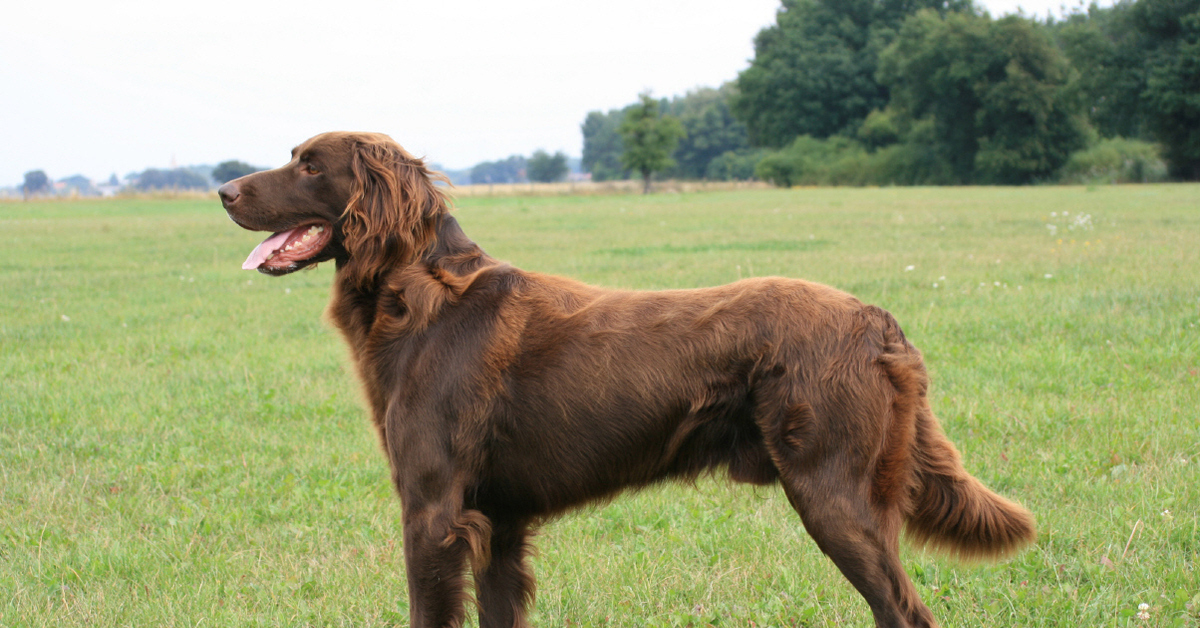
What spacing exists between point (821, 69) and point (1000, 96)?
2035cm

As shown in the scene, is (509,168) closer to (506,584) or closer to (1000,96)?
(1000,96)

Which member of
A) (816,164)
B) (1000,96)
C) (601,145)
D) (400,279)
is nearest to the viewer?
(400,279)

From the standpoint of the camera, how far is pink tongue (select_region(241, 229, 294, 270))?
2828mm

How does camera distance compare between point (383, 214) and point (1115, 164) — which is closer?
point (383, 214)

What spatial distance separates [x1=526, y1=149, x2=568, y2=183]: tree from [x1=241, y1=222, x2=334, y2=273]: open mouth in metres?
129

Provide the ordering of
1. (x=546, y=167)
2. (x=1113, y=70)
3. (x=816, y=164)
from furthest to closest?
(x=546, y=167)
(x=816, y=164)
(x=1113, y=70)

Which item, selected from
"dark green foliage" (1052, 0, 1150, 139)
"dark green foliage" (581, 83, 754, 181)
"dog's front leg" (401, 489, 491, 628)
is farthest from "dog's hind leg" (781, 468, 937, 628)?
"dark green foliage" (581, 83, 754, 181)

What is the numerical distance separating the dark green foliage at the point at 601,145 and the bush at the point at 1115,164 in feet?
281

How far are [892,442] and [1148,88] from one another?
48.4m

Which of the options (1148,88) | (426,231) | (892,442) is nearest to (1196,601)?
(892,442)

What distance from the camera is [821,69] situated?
6738 centimetres

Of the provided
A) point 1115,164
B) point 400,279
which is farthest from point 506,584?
point 1115,164

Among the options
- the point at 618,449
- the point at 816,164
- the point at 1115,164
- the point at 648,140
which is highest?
the point at 648,140

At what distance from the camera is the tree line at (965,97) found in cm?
4238
